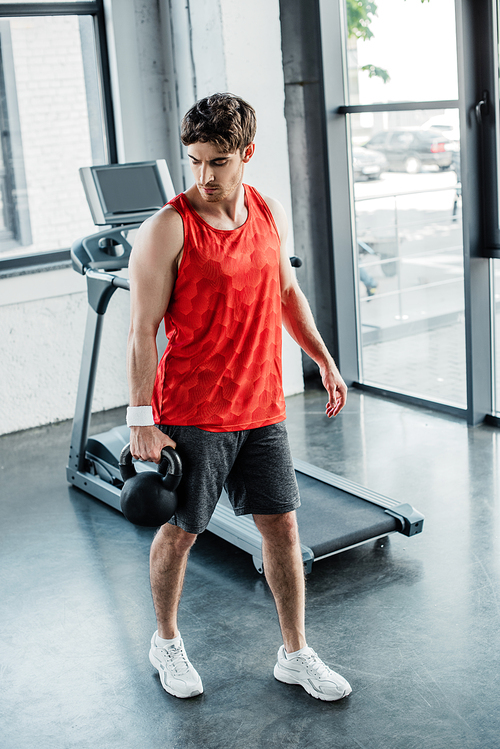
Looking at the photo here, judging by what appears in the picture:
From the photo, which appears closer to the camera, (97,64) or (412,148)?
(412,148)

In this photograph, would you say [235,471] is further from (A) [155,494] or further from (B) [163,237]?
(B) [163,237]

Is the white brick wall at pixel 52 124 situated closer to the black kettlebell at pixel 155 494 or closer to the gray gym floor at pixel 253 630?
the gray gym floor at pixel 253 630

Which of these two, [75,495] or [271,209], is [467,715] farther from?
[75,495]

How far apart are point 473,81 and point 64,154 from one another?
224 cm

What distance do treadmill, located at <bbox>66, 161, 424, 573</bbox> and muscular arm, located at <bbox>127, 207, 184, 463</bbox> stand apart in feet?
2.98

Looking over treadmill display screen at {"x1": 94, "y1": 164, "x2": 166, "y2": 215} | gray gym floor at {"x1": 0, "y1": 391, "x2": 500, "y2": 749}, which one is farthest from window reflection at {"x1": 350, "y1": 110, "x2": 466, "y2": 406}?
treadmill display screen at {"x1": 94, "y1": 164, "x2": 166, "y2": 215}

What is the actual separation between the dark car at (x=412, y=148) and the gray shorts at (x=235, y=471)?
245cm

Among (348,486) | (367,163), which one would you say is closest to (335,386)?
(348,486)

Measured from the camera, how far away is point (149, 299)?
1.85 m

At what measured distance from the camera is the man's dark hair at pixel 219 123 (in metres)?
1.79

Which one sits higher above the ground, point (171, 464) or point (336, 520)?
point (171, 464)

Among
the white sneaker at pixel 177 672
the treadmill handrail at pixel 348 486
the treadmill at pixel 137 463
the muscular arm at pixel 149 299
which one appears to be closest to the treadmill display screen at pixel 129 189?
the treadmill at pixel 137 463

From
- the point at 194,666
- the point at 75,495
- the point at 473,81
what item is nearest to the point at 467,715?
the point at 194,666

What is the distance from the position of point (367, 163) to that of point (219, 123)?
2843mm
